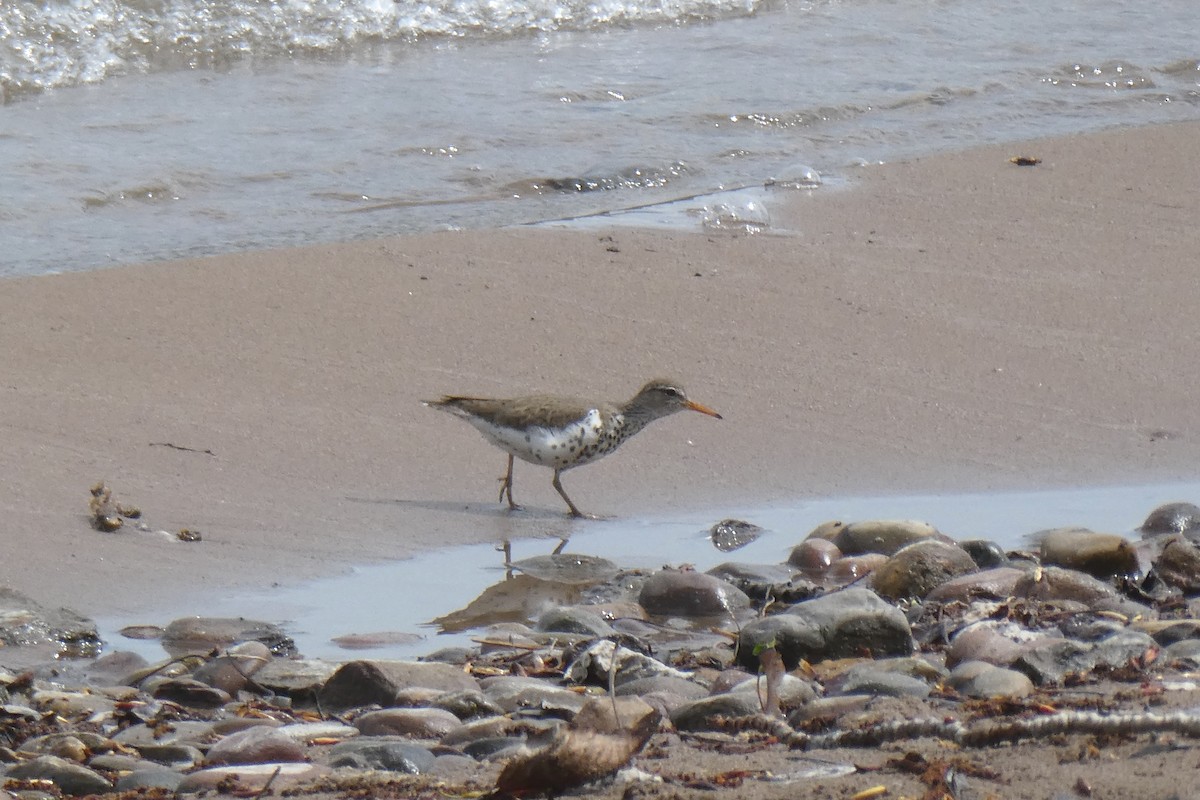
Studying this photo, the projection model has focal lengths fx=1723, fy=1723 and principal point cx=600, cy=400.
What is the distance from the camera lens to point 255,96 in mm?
11414

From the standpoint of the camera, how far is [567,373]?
6.94m

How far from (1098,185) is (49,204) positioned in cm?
558

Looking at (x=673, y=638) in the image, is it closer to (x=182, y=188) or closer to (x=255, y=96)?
(x=182, y=188)

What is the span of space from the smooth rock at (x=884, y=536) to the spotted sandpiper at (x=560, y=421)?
1.02 metres

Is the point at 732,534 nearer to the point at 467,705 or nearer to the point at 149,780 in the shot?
the point at 467,705

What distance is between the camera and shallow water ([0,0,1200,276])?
9070 mm

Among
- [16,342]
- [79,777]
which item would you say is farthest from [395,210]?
[79,777]

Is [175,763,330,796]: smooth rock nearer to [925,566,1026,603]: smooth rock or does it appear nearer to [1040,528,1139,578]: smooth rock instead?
[925,566,1026,603]: smooth rock

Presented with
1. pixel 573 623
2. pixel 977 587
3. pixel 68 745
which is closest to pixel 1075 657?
pixel 977 587

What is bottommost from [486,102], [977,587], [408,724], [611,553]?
[611,553]

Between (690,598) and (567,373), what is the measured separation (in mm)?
2209

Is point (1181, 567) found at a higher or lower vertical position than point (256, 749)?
lower

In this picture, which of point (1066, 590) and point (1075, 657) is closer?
point (1075, 657)

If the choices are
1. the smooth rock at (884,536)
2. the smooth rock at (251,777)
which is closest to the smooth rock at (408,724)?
the smooth rock at (251,777)
